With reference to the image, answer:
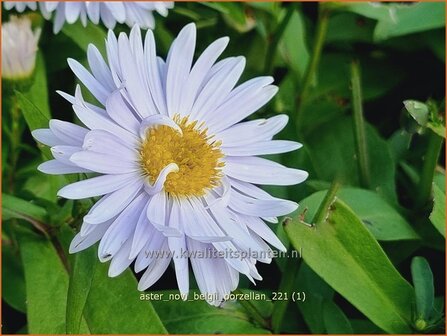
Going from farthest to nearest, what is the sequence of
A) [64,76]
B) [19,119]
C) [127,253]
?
[64,76]
[19,119]
[127,253]

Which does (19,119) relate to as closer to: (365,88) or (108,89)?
(108,89)

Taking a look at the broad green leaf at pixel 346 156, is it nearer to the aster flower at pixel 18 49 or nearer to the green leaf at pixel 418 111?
the green leaf at pixel 418 111

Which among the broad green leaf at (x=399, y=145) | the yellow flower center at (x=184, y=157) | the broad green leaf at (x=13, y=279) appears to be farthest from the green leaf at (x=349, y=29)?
the broad green leaf at (x=13, y=279)

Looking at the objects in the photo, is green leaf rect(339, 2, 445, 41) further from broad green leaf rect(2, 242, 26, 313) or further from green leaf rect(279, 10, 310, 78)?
broad green leaf rect(2, 242, 26, 313)

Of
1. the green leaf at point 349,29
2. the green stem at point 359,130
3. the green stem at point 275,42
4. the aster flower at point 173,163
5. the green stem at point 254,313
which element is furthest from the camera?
the green leaf at point 349,29

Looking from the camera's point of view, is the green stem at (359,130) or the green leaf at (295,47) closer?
the green stem at (359,130)

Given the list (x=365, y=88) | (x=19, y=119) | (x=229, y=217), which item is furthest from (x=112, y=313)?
(x=365, y=88)

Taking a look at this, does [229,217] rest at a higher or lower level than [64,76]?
lower
